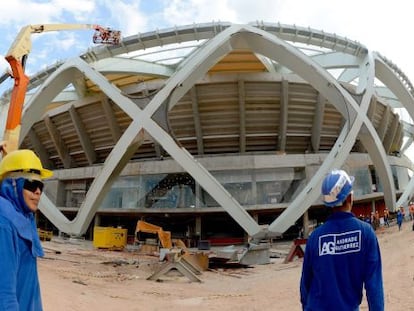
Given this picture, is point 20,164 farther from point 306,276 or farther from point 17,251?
point 306,276

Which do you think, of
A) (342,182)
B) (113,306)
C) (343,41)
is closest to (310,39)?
(343,41)

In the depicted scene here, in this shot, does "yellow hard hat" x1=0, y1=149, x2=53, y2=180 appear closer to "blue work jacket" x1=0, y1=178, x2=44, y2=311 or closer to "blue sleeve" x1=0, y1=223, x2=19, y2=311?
"blue work jacket" x1=0, y1=178, x2=44, y2=311

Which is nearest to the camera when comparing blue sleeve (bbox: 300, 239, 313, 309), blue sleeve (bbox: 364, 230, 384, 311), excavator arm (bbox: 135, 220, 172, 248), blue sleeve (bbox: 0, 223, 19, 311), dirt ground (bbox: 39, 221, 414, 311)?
blue sleeve (bbox: 0, 223, 19, 311)

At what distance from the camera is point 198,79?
2198cm

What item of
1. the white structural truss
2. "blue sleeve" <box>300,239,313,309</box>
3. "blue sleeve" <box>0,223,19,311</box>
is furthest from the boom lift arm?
the white structural truss

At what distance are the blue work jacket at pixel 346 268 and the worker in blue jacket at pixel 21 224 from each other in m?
1.55

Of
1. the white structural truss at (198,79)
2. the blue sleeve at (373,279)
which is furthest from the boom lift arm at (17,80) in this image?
Result: the white structural truss at (198,79)

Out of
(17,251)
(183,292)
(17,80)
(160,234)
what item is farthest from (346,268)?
(160,234)

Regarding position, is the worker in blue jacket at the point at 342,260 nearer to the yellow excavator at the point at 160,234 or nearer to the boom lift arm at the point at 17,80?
the boom lift arm at the point at 17,80

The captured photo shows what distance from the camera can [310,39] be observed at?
2286 cm

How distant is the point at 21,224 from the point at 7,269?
0.23 meters

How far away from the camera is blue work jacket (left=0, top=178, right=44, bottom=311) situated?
1477 millimetres

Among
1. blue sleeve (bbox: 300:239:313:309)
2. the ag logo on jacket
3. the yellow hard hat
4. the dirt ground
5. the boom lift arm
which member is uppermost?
the boom lift arm

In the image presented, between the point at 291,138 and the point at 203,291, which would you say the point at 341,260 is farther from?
the point at 291,138
